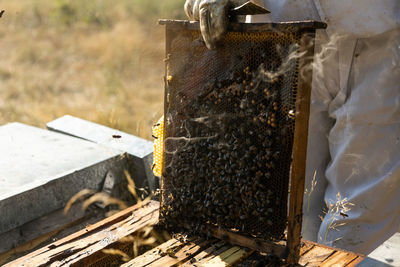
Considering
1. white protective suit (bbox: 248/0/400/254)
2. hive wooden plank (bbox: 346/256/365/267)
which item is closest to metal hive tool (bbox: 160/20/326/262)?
hive wooden plank (bbox: 346/256/365/267)

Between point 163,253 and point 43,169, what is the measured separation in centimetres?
153

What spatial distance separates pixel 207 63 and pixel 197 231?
925 millimetres

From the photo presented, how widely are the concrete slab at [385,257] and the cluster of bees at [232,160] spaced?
18.6 inches

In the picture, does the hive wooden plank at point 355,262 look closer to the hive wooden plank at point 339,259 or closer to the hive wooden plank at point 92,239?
the hive wooden plank at point 339,259

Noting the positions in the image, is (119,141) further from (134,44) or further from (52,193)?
(134,44)

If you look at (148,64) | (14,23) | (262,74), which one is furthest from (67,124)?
(14,23)

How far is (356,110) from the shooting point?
2.82 m

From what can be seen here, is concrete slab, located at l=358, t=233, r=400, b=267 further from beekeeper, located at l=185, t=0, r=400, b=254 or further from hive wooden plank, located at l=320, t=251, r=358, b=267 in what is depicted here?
beekeeper, located at l=185, t=0, r=400, b=254

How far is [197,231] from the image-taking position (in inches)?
101

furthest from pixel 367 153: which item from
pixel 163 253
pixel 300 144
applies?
pixel 163 253

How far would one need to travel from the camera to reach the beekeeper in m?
2.60

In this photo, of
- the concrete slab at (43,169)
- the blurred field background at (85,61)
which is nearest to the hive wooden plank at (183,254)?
the concrete slab at (43,169)

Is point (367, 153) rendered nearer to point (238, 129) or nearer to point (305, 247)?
point (305, 247)

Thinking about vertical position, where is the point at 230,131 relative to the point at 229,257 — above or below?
above
